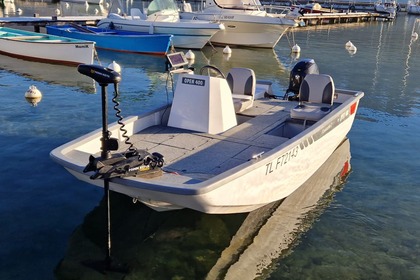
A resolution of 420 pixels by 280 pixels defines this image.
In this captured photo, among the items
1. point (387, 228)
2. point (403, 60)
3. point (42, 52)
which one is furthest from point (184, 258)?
point (403, 60)

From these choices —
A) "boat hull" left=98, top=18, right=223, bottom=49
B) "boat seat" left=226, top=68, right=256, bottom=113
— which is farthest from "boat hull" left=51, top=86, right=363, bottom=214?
"boat hull" left=98, top=18, right=223, bottom=49

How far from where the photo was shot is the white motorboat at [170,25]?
916 inches

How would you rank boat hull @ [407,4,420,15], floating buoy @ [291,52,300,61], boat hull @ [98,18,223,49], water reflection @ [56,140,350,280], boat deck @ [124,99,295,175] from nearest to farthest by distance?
water reflection @ [56,140,350,280], boat deck @ [124,99,295,175], floating buoy @ [291,52,300,61], boat hull @ [98,18,223,49], boat hull @ [407,4,420,15]

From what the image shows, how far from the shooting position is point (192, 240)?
6.02m

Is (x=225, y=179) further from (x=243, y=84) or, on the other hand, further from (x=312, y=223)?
(x=243, y=84)

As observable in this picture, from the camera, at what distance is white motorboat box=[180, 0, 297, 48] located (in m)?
24.5

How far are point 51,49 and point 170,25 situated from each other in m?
7.70

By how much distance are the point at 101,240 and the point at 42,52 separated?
13.6 m

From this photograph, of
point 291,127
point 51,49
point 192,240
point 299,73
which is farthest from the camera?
point 51,49

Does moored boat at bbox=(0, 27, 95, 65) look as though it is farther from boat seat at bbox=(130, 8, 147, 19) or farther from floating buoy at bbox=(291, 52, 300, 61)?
floating buoy at bbox=(291, 52, 300, 61)

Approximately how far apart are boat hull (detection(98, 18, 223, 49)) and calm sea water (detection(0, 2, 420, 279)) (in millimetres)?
5889

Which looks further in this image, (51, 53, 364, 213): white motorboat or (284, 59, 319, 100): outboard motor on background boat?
(284, 59, 319, 100): outboard motor on background boat

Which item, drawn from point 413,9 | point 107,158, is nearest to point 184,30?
point 107,158

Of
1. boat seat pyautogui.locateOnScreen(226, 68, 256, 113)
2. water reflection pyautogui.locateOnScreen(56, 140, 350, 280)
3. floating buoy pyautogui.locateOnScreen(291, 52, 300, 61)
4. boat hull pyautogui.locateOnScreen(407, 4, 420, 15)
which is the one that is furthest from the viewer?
boat hull pyautogui.locateOnScreen(407, 4, 420, 15)
